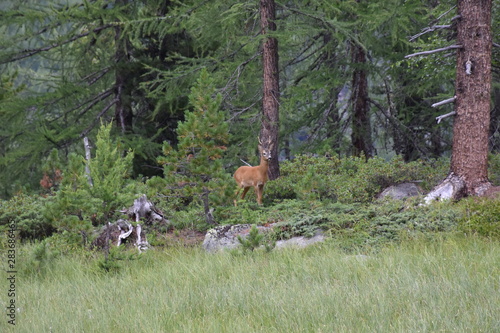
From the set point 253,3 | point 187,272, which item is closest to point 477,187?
point 187,272

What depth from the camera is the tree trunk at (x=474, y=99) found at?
9.89 m

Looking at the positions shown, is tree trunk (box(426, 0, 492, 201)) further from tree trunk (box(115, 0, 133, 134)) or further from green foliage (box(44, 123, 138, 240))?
tree trunk (box(115, 0, 133, 134))

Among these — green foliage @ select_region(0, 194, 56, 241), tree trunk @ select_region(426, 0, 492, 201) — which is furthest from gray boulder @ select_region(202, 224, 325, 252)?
green foliage @ select_region(0, 194, 56, 241)

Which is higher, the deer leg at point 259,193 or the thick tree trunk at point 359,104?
the thick tree trunk at point 359,104

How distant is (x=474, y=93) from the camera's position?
9930mm

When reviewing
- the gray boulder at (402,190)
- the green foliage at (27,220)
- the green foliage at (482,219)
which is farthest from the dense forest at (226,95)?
the green foliage at (482,219)

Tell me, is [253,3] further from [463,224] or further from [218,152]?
[463,224]

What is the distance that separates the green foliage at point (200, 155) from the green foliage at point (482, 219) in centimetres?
394

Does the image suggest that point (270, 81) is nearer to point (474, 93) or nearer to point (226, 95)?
point (226, 95)

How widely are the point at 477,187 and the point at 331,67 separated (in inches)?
362

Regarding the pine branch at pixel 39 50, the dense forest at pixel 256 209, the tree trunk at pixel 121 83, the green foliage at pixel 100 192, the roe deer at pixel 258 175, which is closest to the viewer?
the dense forest at pixel 256 209

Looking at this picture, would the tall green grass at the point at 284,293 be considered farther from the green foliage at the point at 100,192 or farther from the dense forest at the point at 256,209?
the green foliage at the point at 100,192

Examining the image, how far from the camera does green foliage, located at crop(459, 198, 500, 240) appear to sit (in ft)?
26.3

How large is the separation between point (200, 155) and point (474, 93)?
508 centimetres
